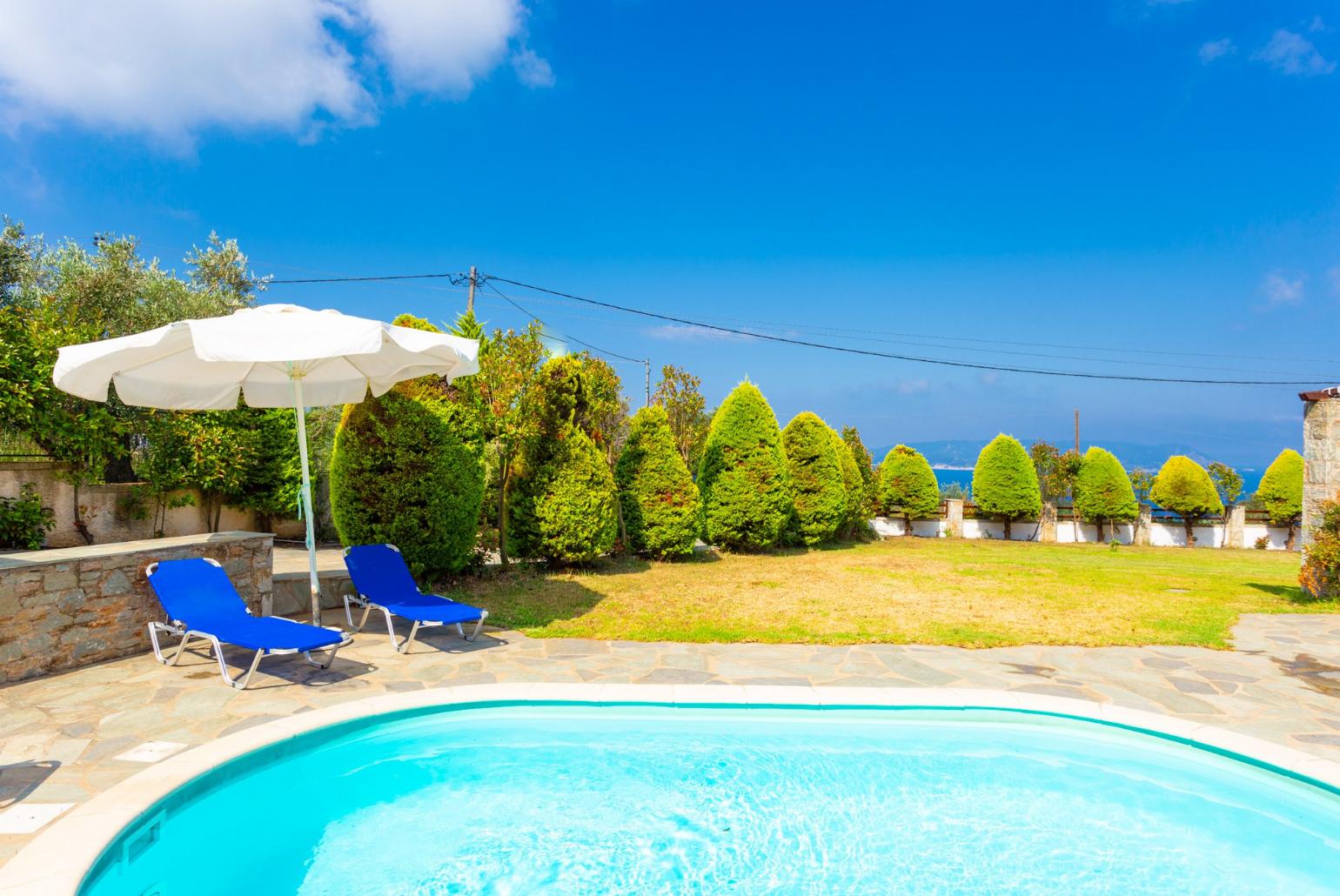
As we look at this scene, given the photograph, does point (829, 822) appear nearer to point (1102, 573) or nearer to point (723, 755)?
point (723, 755)

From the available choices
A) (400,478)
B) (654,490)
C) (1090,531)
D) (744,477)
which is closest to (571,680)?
(400,478)

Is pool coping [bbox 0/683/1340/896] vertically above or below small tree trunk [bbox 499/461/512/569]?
below

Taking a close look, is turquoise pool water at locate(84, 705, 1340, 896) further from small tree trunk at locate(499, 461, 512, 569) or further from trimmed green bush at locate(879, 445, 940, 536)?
trimmed green bush at locate(879, 445, 940, 536)

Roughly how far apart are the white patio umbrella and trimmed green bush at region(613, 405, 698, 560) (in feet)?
18.1

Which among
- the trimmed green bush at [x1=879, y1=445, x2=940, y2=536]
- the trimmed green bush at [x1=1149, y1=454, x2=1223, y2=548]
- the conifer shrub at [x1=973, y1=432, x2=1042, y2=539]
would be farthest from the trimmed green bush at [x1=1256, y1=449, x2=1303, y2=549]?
the trimmed green bush at [x1=879, y1=445, x2=940, y2=536]

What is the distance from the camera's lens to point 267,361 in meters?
5.45

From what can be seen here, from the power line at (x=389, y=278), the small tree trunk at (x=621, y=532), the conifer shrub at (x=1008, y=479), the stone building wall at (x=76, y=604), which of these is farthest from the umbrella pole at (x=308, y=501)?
the conifer shrub at (x=1008, y=479)

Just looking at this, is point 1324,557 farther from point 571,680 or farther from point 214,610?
point 214,610

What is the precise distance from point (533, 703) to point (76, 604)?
155 inches

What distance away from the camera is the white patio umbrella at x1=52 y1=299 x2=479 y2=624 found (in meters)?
5.30

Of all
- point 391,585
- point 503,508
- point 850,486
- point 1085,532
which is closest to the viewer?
point 391,585

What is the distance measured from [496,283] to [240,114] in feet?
25.5

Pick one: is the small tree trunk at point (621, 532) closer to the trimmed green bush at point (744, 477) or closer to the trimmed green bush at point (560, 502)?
the trimmed green bush at point (560, 502)

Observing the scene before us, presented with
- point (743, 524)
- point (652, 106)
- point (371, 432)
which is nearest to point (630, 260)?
point (652, 106)
